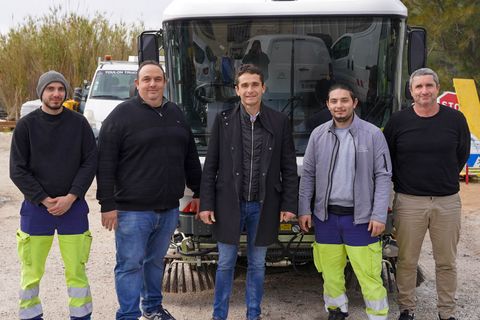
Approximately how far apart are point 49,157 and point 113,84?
31.4 ft

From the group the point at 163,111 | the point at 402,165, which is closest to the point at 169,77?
the point at 163,111

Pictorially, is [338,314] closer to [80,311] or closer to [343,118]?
→ [343,118]

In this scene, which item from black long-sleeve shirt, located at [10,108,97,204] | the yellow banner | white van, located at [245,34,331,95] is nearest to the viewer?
black long-sleeve shirt, located at [10,108,97,204]

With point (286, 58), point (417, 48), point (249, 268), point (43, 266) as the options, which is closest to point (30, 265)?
point (43, 266)

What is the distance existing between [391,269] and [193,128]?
2.09 m

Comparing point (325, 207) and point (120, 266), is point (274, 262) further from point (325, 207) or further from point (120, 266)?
point (120, 266)

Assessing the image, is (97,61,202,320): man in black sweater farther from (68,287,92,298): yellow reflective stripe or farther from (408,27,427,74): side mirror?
(408,27,427,74): side mirror

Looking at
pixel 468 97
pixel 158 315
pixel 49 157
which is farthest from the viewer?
pixel 468 97

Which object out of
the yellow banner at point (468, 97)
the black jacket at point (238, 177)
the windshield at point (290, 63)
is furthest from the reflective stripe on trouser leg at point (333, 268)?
the yellow banner at point (468, 97)

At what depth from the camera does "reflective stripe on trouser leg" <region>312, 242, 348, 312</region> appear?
4.09m

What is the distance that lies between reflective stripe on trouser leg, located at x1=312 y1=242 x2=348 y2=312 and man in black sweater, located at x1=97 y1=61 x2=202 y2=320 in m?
1.09

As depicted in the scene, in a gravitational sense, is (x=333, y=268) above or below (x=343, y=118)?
below

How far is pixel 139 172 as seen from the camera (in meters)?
3.89

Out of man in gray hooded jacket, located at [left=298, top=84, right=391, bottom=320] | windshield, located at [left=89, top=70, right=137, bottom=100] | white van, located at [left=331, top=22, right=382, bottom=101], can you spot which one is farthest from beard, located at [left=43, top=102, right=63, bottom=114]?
windshield, located at [left=89, top=70, right=137, bottom=100]
